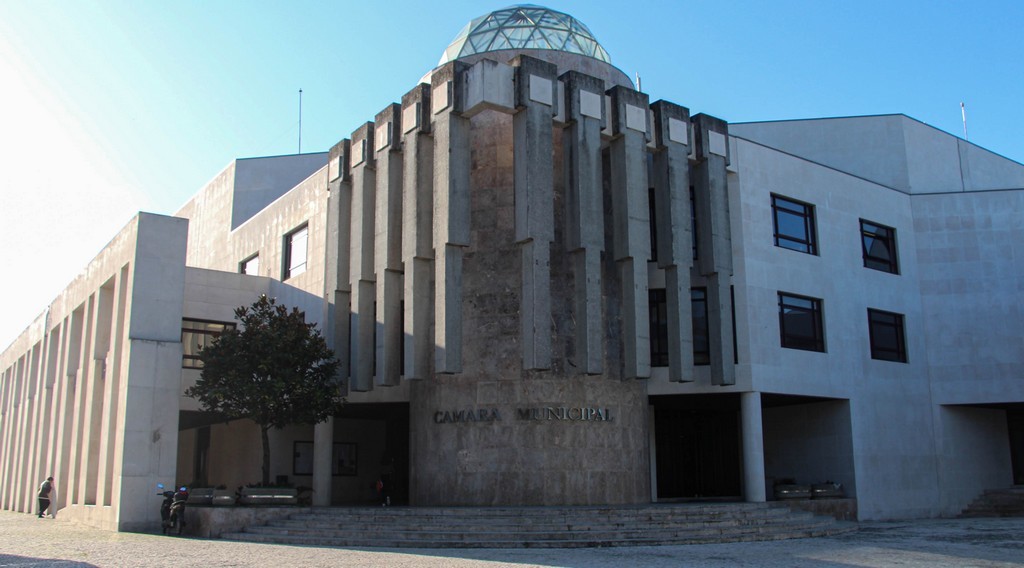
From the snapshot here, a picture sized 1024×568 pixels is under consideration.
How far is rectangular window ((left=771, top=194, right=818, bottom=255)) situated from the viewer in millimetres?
30284

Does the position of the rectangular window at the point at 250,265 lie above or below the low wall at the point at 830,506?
above

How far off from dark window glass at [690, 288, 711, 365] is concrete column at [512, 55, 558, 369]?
628cm

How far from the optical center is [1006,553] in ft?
59.8

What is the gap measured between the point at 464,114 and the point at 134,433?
12655 millimetres

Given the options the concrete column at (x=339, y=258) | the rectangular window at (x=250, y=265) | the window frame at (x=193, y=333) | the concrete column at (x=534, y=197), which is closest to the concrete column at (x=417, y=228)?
the concrete column at (x=534, y=197)

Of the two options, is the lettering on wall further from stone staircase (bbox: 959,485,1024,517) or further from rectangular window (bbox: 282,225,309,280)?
stone staircase (bbox: 959,485,1024,517)

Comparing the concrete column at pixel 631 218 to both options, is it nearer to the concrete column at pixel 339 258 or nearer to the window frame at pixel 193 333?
the concrete column at pixel 339 258

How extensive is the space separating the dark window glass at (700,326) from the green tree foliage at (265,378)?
A: 36.9 feet

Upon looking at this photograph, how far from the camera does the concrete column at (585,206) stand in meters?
24.9

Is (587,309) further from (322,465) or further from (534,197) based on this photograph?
(322,465)

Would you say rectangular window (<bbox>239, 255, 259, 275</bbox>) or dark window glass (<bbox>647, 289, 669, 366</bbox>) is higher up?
rectangular window (<bbox>239, 255, 259, 275</bbox>)

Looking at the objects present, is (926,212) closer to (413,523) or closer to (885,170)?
(885,170)

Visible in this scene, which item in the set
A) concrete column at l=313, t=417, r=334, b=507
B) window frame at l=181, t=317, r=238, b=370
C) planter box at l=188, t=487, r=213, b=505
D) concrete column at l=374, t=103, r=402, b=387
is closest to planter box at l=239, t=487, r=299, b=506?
planter box at l=188, t=487, r=213, b=505

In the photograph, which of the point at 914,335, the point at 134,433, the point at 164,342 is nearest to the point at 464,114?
the point at 164,342
